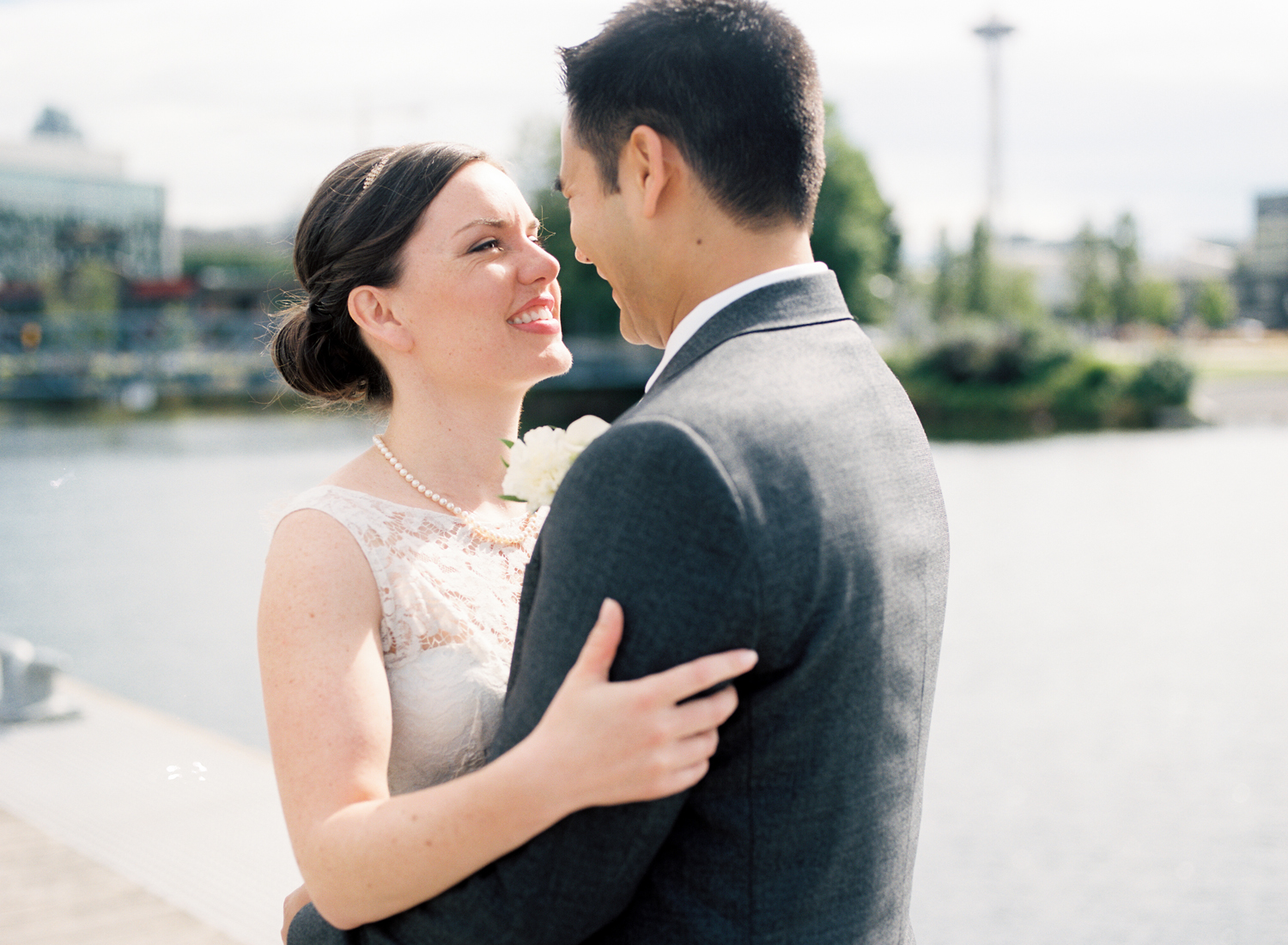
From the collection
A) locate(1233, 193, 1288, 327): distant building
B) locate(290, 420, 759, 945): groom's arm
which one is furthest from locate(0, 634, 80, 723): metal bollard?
locate(1233, 193, 1288, 327): distant building

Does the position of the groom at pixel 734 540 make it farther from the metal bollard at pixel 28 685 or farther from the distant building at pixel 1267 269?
the distant building at pixel 1267 269

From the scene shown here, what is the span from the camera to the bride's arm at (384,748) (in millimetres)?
1144

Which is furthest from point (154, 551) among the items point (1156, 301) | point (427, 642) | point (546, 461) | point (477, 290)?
point (1156, 301)

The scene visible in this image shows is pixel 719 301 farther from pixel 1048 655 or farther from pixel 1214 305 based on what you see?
pixel 1214 305

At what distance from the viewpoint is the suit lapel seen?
1.31 m

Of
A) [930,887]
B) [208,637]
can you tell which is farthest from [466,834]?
[208,637]

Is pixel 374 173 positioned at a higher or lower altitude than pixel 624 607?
higher

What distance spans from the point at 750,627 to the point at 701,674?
64 millimetres

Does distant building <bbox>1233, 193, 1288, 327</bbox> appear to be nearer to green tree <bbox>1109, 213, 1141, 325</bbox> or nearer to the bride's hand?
green tree <bbox>1109, 213, 1141, 325</bbox>

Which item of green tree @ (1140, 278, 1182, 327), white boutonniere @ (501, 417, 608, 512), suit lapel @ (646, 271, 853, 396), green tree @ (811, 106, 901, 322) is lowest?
green tree @ (1140, 278, 1182, 327)

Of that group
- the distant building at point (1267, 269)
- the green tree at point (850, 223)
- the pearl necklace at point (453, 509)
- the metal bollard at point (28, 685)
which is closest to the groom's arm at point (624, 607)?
the pearl necklace at point (453, 509)

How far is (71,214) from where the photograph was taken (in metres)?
67.1

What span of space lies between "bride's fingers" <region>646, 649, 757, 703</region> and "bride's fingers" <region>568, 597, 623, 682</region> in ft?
0.16

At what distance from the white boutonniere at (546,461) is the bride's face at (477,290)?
410mm
